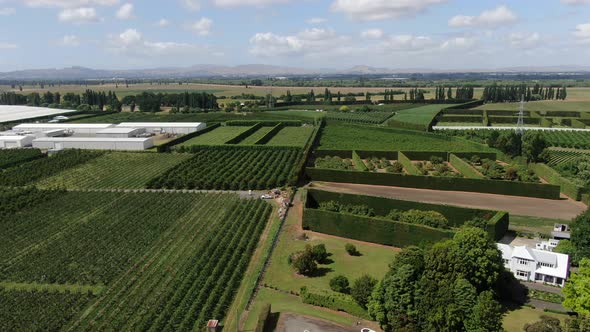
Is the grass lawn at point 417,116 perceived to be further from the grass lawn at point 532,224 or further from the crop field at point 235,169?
the grass lawn at point 532,224

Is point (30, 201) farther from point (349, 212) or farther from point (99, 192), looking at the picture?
point (349, 212)

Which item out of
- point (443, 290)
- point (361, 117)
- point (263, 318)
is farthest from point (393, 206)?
point (361, 117)

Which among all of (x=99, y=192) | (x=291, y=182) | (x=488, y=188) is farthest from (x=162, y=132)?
(x=488, y=188)

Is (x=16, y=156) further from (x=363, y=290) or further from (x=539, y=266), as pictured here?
(x=539, y=266)

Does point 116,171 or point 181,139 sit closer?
point 116,171

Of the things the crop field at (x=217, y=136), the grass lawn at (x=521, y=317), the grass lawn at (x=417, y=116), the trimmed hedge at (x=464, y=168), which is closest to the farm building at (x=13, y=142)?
the crop field at (x=217, y=136)
